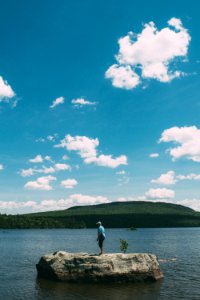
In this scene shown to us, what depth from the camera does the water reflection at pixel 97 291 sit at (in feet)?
96.0

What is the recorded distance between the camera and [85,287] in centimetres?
3297

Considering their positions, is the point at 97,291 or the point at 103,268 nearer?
the point at 97,291

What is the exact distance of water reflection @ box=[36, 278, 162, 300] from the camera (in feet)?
96.0

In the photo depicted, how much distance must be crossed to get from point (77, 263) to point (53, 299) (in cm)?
747

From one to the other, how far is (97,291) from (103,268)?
12.5ft

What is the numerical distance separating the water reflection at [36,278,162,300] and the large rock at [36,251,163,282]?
926 mm

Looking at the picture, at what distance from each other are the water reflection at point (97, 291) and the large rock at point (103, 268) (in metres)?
0.93

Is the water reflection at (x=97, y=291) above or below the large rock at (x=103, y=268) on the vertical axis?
below

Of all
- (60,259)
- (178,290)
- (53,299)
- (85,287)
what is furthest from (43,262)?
(178,290)

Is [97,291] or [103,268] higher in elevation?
[103,268]

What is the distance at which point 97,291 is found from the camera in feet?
103

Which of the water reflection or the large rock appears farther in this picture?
the large rock

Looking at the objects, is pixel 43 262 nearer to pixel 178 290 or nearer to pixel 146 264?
pixel 146 264

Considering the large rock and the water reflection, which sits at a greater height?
the large rock
